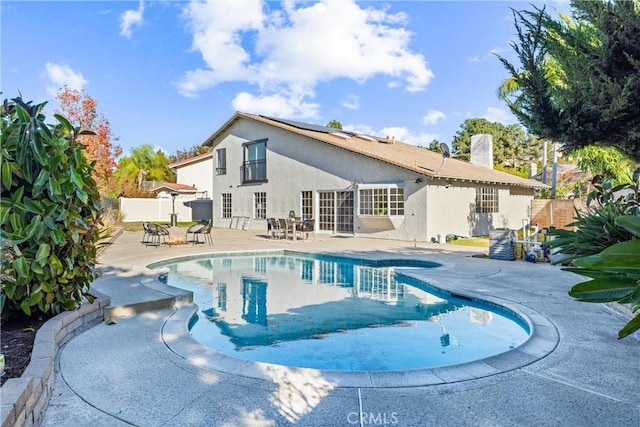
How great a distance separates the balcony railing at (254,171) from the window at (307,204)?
343 cm

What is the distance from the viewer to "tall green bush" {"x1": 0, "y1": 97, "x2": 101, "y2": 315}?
393cm

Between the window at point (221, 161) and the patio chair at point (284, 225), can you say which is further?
the window at point (221, 161)

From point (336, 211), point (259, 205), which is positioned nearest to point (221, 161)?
point (259, 205)

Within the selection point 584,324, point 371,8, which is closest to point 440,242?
point 371,8

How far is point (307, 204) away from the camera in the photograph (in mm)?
21609

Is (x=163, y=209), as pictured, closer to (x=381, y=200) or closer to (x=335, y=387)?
(x=381, y=200)

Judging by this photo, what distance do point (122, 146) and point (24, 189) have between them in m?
22.2

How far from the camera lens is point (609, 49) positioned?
3.74 metres

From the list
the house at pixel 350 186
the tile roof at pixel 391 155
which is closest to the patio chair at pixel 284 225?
the house at pixel 350 186

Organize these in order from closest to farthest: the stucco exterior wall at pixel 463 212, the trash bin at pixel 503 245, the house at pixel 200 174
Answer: the trash bin at pixel 503 245, the stucco exterior wall at pixel 463 212, the house at pixel 200 174

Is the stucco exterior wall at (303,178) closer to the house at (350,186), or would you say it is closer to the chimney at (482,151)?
the house at (350,186)

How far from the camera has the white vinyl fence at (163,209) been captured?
104 feet

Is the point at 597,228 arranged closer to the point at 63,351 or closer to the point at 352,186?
the point at 63,351

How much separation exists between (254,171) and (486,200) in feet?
44.5
